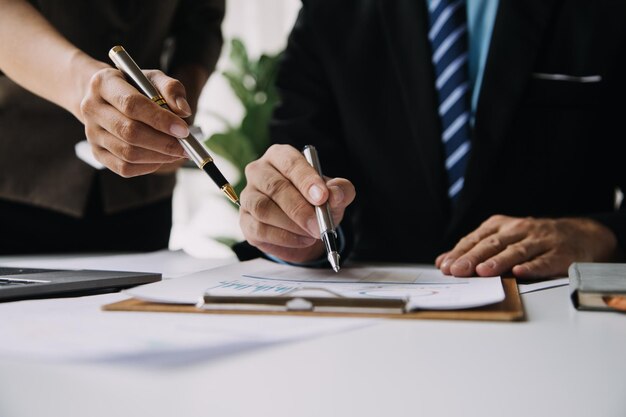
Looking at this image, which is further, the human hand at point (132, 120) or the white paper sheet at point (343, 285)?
the human hand at point (132, 120)

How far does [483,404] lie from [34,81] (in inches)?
30.6

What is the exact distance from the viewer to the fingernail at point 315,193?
723 millimetres

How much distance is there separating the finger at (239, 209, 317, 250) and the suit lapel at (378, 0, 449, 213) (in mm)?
432

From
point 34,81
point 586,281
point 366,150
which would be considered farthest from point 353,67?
point 586,281

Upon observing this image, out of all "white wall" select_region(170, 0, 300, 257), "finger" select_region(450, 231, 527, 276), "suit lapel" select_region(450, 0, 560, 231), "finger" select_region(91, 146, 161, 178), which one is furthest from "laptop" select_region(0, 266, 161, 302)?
"white wall" select_region(170, 0, 300, 257)

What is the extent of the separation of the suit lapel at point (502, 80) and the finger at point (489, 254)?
0.93ft

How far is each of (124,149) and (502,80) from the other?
66 cm

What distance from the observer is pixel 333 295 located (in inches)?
23.1

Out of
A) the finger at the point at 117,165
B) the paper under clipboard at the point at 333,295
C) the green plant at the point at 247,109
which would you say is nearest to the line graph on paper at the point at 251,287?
the paper under clipboard at the point at 333,295

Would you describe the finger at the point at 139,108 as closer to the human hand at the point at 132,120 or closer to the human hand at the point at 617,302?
the human hand at the point at 132,120

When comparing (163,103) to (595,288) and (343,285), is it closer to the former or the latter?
(343,285)

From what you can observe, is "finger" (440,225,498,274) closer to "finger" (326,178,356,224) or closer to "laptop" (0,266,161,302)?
"finger" (326,178,356,224)

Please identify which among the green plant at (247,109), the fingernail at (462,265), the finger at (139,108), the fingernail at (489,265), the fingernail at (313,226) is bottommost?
the fingernail at (489,265)

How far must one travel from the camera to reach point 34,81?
0.91 metres
